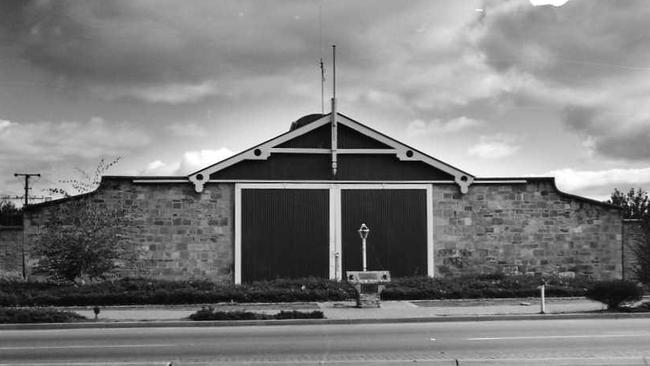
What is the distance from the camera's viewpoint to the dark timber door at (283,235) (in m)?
30.3

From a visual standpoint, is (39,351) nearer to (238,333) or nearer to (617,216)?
(238,333)

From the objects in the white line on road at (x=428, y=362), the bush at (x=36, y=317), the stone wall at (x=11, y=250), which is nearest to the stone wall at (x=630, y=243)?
the white line on road at (x=428, y=362)

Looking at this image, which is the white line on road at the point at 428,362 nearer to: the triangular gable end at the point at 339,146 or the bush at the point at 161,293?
the bush at the point at 161,293

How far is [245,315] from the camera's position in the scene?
19891mm

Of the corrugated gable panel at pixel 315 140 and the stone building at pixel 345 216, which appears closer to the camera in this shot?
the stone building at pixel 345 216

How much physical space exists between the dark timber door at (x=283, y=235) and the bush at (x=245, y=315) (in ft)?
32.8

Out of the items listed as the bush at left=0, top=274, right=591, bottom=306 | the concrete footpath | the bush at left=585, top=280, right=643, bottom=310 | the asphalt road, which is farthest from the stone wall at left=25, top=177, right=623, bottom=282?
the asphalt road

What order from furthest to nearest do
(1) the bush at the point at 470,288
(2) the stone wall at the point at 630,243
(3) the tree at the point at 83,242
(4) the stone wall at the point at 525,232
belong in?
(2) the stone wall at the point at 630,243 → (4) the stone wall at the point at 525,232 → (3) the tree at the point at 83,242 → (1) the bush at the point at 470,288

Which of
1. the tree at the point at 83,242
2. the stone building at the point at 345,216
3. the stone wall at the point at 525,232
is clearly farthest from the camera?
the stone wall at the point at 525,232

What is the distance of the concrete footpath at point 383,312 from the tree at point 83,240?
387 cm

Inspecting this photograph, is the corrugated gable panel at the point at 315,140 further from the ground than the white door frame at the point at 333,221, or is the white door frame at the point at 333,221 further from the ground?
the corrugated gable panel at the point at 315,140

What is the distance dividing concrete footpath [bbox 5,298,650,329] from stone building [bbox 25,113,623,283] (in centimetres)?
638

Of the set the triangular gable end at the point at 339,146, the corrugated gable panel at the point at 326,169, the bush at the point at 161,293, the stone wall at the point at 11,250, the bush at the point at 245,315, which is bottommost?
the bush at the point at 245,315

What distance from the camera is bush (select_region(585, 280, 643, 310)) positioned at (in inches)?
Answer: 844
